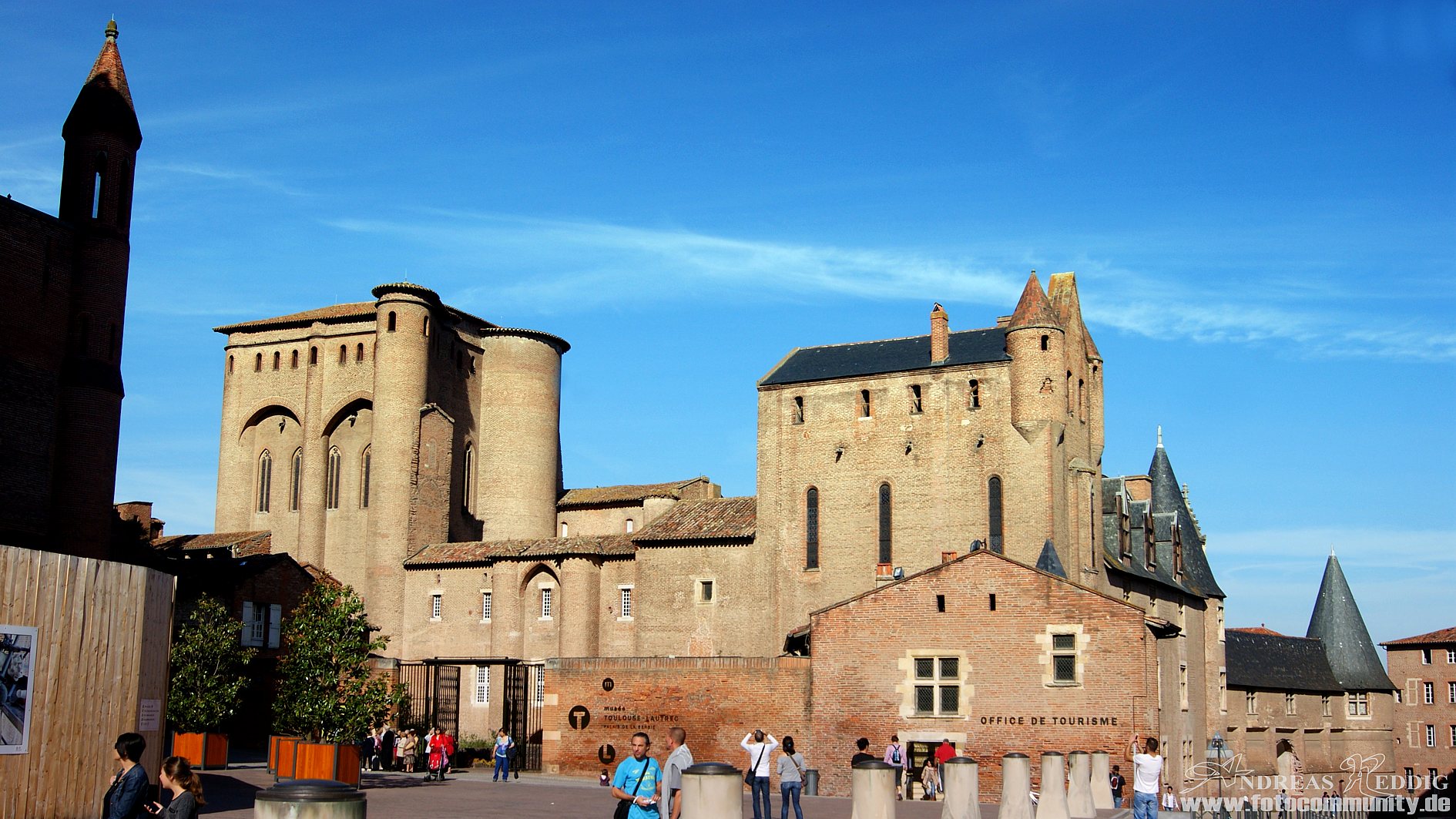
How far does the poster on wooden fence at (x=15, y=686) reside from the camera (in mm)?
15297

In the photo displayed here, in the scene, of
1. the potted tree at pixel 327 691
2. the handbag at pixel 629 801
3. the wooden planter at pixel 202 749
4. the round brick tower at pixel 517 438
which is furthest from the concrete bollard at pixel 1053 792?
the round brick tower at pixel 517 438

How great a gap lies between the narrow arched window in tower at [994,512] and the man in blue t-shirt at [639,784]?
3163cm

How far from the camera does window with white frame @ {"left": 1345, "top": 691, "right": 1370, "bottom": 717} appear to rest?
209ft

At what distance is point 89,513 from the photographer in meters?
36.0

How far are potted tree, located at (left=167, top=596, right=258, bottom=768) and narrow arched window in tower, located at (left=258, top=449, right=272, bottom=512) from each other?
28.8 m

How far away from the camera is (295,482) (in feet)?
192

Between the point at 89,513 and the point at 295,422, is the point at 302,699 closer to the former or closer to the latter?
the point at 89,513

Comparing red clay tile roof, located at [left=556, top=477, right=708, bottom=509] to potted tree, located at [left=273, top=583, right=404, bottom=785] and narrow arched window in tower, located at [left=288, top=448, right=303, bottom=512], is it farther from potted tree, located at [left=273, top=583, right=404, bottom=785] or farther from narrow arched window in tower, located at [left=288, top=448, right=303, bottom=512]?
potted tree, located at [left=273, top=583, right=404, bottom=785]

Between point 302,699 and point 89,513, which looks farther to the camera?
point 89,513

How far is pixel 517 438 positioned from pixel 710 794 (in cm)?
4892

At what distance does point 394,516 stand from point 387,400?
4.87 metres

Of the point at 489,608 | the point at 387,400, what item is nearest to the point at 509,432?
the point at 387,400

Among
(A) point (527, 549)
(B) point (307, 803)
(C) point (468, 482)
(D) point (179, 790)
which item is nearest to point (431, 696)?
(A) point (527, 549)

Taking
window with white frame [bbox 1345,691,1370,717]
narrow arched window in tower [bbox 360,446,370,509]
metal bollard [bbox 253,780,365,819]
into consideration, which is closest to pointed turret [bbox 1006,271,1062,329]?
narrow arched window in tower [bbox 360,446,370,509]
